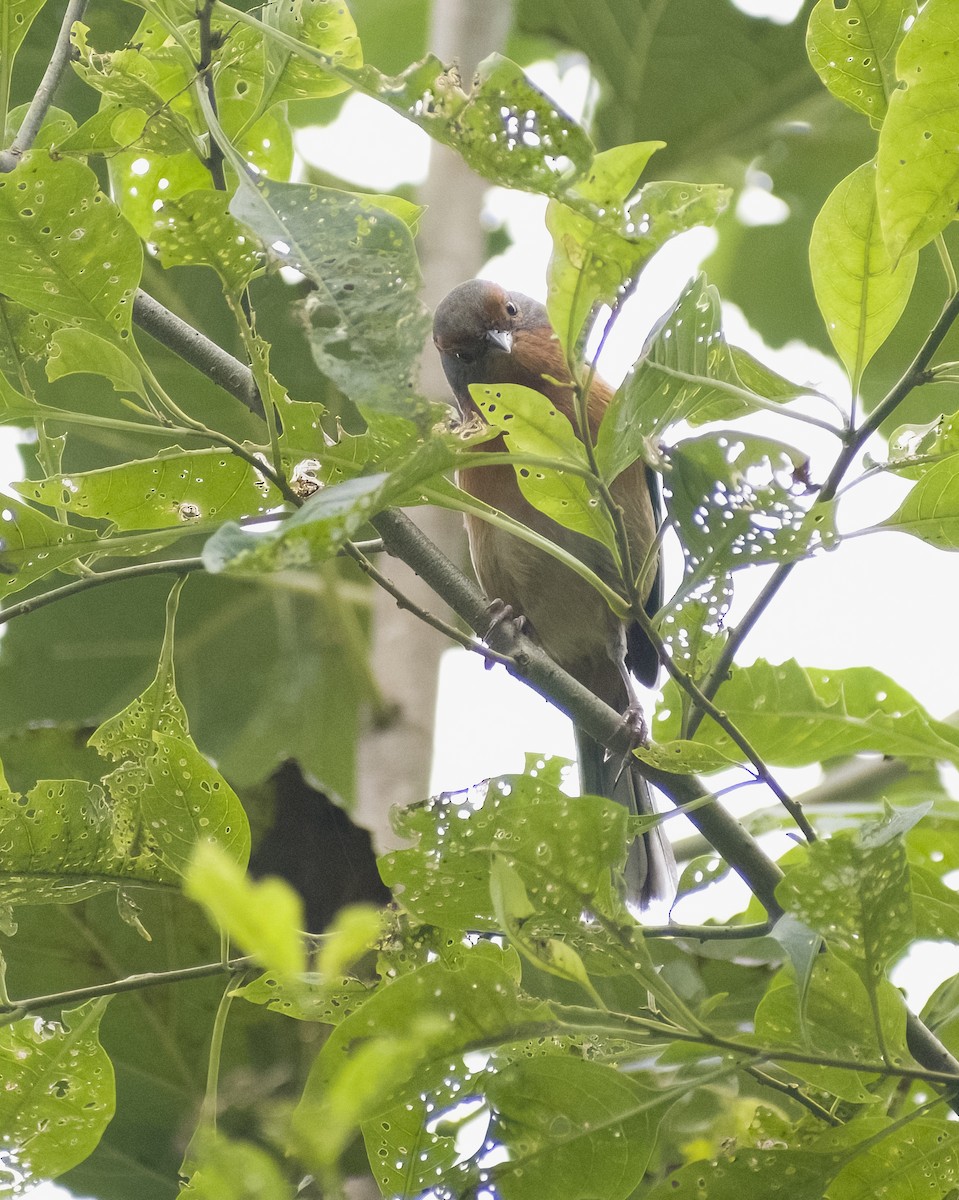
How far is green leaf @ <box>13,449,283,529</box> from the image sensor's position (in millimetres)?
1327

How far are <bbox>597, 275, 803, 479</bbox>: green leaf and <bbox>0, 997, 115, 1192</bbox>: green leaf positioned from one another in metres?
0.91

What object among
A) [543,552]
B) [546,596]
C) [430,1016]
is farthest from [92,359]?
[546,596]

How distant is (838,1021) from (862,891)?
0.61 ft

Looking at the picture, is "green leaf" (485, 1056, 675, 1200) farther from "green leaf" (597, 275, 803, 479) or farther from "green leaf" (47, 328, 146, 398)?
"green leaf" (47, 328, 146, 398)

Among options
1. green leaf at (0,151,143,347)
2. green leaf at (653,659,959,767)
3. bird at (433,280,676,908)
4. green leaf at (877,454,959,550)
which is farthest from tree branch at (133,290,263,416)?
bird at (433,280,676,908)

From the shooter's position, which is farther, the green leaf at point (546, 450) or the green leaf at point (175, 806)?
the green leaf at point (175, 806)

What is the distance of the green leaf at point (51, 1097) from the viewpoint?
143 centimetres

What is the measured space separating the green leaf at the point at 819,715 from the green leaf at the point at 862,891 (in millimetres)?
339

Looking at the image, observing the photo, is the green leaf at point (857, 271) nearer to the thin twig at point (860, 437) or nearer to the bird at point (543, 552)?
the thin twig at point (860, 437)

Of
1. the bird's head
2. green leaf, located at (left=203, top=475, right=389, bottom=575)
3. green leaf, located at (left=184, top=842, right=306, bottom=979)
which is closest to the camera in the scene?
Answer: green leaf, located at (left=184, top=842, right=306, bottom=979)

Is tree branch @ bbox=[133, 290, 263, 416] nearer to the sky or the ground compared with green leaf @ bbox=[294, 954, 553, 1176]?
nearer to the sky

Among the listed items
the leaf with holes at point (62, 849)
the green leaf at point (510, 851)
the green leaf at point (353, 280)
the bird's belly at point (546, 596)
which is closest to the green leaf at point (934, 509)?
the green leaf at point (510, 851)

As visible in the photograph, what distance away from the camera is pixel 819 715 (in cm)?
150

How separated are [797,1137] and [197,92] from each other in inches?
49.5
